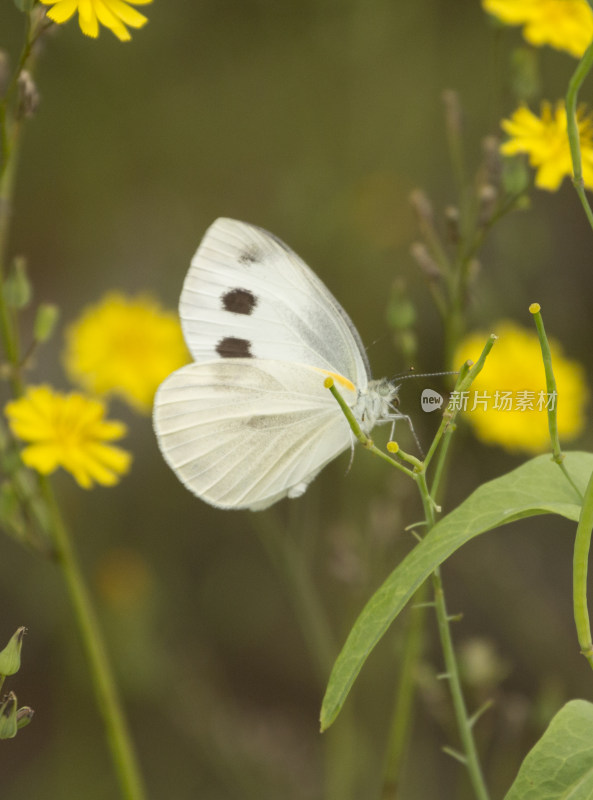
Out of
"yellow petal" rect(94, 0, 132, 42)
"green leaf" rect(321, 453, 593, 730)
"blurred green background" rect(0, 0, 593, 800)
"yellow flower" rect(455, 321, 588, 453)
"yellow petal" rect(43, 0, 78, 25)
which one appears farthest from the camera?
"blurred green background" rect(0, 0, 593, 800)

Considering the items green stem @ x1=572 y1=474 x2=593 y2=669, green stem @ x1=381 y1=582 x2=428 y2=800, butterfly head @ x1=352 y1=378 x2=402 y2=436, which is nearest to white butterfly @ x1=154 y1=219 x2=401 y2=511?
butterfly head @ x1=352 y1=378 x2=402 y2=436

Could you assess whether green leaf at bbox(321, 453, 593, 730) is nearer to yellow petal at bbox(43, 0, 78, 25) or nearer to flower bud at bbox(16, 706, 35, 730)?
flower bud at bbox(16, 706, 35, 730)

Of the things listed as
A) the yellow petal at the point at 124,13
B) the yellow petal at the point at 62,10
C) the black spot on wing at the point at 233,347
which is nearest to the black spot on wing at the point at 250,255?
the black spot on wing at the point at 233,347

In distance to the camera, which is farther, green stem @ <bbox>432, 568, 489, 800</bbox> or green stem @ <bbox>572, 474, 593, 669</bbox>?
green stem @ <bbox>432, 568, 489, 800</bbox>

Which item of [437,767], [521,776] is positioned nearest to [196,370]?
[521,776]

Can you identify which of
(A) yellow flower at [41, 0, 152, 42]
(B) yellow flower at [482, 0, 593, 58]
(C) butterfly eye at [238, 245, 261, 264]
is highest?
(A) yellow flower at [41, 0, 152, 42]

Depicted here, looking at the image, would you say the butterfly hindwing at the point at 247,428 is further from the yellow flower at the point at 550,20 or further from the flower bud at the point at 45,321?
the yellow flower at the point at 550,20
